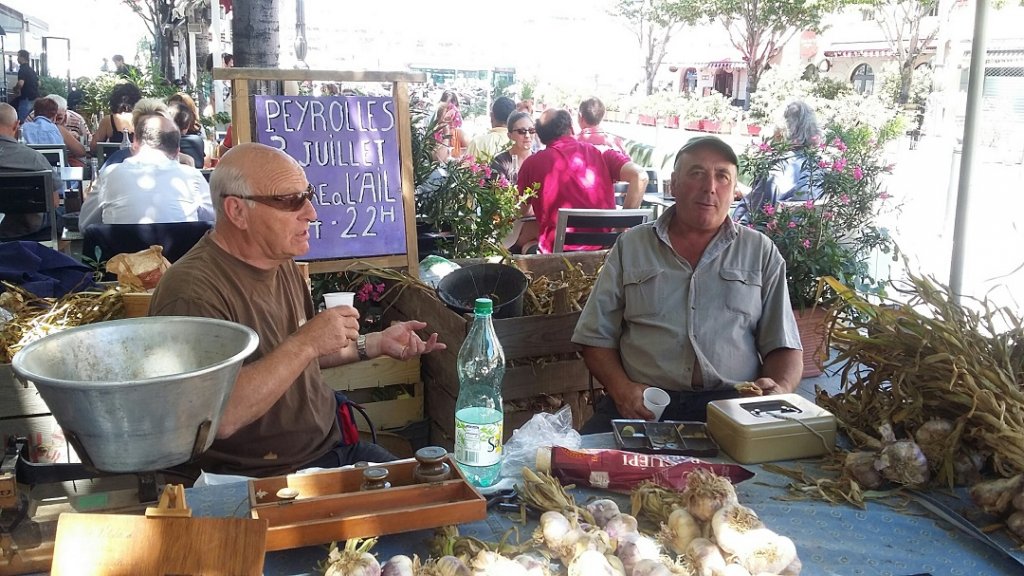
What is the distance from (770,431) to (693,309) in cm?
93

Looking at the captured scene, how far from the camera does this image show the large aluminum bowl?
1291 mm

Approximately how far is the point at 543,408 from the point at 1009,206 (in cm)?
1005

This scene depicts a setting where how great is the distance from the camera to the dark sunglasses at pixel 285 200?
7.89 ft

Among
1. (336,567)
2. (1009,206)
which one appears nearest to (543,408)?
(336,567)

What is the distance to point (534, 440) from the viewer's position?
7.13ft

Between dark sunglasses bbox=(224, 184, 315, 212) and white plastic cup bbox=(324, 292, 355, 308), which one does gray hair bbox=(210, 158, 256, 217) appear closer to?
dark sunglasses bbox=(224, 184, 315, 212)

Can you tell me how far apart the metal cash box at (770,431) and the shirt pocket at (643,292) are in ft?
2.73

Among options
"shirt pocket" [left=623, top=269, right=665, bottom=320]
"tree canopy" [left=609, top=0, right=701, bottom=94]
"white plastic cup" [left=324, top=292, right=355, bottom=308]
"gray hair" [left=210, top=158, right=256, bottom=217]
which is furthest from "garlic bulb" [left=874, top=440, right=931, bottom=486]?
"tree canopy" [left=609, top=0, right=701, bottom=94]

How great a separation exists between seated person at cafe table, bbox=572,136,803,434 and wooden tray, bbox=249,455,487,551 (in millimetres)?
1398

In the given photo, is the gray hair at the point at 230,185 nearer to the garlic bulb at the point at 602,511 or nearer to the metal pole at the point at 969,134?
the garlic bulb at the point at 602,511

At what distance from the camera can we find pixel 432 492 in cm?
164

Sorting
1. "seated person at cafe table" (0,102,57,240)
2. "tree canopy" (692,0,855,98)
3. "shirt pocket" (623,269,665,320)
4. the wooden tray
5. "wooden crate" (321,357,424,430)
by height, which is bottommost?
"wooden crate" (321,357,424,430)

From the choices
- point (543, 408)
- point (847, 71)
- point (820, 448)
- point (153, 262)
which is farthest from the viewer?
point (847, 71)

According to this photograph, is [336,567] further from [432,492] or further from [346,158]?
[346,158]
